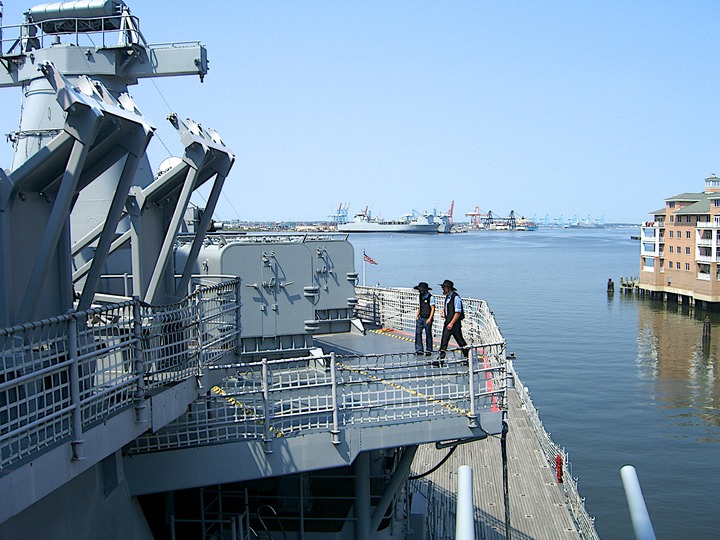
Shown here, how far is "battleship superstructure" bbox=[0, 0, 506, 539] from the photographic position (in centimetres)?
595

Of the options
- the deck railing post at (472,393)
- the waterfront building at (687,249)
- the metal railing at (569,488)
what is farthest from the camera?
the waterfront building at (687,249)

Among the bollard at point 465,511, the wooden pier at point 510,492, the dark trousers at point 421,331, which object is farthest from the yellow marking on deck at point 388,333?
the bollard at point 465,511

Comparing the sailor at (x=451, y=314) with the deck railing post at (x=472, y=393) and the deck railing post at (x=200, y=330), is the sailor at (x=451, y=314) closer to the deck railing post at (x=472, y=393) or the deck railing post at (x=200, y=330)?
the deck railing post at (x=472, y=393)

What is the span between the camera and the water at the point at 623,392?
2552 cm

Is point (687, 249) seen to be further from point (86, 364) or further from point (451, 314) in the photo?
point (86, 364)

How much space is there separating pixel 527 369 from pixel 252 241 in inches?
1198

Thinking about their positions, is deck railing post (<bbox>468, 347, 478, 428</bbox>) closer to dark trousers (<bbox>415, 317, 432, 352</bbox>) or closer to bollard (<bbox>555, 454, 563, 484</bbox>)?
dark trousers (<bbox>415, 317, 432, 352</bbox>)

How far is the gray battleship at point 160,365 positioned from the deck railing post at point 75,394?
17mm

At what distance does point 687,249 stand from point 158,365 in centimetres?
7880

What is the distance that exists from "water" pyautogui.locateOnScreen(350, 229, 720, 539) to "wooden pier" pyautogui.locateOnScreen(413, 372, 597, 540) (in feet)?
11.0

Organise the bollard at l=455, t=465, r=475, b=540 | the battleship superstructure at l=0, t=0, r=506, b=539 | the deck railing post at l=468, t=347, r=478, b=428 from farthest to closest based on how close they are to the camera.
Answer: the deck railing post at l=468, t=347, r=478, b=428 → the battleship superstructure at l=0, t=0, r=506, b=539 → the bollard at l=455, t=465, r=475, b=540

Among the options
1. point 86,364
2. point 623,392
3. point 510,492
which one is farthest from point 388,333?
point 623,392

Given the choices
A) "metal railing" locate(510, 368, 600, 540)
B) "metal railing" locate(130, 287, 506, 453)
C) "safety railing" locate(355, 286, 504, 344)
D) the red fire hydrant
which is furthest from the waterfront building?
"metal railing" locate(130, 287, 506, 453)

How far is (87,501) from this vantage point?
6895mm
